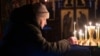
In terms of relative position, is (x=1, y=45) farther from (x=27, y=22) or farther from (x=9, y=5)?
(x=9, y=5)

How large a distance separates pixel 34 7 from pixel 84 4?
4.55 metres

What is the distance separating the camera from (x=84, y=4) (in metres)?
6.70

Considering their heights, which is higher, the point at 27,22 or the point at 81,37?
the point at 27,22

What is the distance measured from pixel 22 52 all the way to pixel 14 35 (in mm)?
129

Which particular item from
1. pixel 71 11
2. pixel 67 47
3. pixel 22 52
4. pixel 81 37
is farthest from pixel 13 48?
pixel 71 11

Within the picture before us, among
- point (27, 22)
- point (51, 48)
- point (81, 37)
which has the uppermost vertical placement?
point (27, 22)

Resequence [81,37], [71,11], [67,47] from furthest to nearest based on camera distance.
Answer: [71,11] → [81,37] → [67,47]

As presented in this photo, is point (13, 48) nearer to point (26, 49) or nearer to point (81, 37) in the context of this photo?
point (26, 49)

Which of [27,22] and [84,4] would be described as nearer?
[27,22]

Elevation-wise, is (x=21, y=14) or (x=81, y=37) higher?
(x=21, y=14)

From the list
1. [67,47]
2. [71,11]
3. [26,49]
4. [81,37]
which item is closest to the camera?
[26,49]

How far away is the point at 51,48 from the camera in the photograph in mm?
2215

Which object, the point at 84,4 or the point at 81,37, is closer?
the point at 81,37

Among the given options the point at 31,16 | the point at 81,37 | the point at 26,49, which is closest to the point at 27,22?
the point at 31,16
